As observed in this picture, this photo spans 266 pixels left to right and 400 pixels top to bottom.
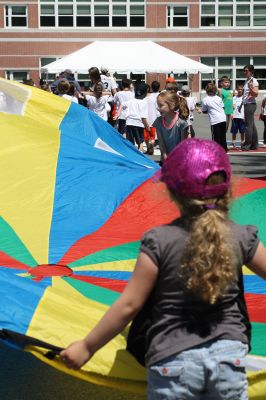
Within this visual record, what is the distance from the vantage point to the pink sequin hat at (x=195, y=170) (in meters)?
2.73

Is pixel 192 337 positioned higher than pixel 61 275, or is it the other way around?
pixel 192 337

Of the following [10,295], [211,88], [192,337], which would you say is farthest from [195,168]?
[211,88]

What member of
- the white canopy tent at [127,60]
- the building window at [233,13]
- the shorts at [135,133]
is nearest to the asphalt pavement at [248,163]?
the shorts at [135,133]

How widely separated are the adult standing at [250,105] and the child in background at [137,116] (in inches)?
83.8

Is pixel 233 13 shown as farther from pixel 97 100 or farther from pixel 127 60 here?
pixel 97 100

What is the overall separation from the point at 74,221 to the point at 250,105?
34.7ft

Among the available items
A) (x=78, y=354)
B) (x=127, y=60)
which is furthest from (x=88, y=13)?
(x=78, y=354)

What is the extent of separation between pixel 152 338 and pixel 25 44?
4284cm

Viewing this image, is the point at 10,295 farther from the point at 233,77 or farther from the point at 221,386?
the point at 233,77

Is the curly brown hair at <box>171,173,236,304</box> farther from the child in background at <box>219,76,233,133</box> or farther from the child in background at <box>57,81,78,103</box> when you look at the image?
the child in background at <box>219,76,233,133</box>

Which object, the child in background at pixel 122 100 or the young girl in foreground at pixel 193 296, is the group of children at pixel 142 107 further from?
the young girl in foreground at pixel 193 296

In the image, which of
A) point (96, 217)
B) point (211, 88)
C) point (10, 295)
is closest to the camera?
point (10, 295)

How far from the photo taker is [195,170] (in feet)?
9.01

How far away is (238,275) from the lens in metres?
2.78
